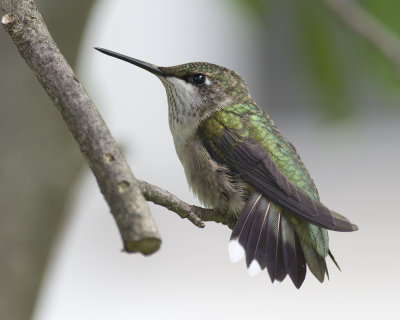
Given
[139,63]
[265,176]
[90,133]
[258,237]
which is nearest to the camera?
[90,133]

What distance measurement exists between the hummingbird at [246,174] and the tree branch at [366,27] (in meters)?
0.58

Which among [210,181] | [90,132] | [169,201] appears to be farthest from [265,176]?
[90,132]

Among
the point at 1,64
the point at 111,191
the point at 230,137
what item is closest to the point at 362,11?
the point at 230,137

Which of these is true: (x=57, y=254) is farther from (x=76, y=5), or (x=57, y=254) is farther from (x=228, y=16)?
(x=228, y=16)

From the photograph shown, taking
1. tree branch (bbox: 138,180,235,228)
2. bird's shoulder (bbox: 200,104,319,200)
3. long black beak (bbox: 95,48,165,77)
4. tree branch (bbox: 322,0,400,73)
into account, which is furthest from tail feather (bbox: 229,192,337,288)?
tree branch (bbox: 322,0,400,73)

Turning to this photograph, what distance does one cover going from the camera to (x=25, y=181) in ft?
11.0

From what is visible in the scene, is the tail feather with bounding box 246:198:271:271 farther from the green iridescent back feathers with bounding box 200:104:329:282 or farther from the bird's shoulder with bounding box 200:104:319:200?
the bird's shoulder with bounding box 200:104:319:200

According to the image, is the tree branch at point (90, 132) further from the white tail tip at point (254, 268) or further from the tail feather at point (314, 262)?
the tail feather at point (314, 262)

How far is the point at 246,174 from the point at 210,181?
0.55 ft

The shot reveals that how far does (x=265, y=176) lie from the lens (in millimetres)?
2480

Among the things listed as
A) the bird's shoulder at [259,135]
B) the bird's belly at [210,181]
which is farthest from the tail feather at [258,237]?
the bird's shoulder at [259,135]

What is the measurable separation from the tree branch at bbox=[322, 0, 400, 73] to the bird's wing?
3.04 feet

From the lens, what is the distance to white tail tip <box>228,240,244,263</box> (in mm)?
2152

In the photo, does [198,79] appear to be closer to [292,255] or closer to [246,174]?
[246,174]
